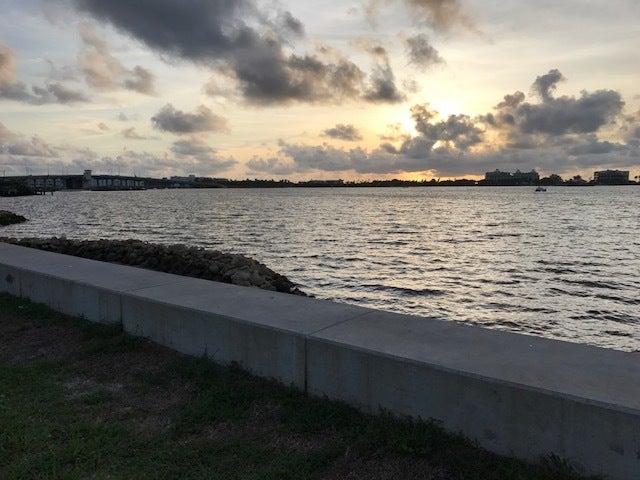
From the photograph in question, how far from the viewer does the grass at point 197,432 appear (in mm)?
3541

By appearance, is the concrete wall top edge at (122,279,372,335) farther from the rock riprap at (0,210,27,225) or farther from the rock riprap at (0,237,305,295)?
the rock riprap at (0,210,27,225)

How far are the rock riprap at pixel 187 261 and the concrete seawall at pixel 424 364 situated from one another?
6.93 metres

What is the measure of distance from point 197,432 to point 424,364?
78.5 inches

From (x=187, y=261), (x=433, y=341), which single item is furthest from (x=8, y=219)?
(x=433, y=341)

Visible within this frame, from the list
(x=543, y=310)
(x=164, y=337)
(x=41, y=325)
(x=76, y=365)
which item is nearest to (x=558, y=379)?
(x=164, y=337)

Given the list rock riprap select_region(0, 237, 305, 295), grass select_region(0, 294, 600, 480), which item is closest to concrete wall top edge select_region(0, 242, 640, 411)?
grass select_region(0, 294, 600, 480)

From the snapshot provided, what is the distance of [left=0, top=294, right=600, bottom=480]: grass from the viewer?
3541 millimetres

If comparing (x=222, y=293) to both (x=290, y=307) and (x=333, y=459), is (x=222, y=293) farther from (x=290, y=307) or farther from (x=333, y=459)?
(x=333, y=459)

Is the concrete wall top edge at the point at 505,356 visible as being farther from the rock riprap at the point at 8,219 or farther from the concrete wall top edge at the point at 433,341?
the rock riprap at the point at 8,219

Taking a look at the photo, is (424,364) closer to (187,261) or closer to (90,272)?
(90,272)

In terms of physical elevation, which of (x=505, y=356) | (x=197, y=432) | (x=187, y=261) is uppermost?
(x=505, y=356)

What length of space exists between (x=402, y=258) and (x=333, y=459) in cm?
2208

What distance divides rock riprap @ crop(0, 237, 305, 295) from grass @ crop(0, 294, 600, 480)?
7.81m

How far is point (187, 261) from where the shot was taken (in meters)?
16.0
